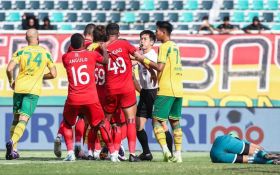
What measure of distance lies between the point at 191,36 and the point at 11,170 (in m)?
10.6

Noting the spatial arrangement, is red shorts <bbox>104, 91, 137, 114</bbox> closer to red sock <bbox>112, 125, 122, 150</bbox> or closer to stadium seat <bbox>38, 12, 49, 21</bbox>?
red sock <bbox>112, 125, 122, 150</bbox>

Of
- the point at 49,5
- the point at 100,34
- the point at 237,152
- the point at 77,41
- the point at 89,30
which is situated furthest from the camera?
the point at 49,5

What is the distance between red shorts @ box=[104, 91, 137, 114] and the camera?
15.2m

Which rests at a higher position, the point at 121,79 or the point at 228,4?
the point at 228,4

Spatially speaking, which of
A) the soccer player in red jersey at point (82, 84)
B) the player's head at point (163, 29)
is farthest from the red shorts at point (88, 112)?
the player's head at point (163, 29)

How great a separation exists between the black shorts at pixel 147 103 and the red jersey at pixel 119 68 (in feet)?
2.84

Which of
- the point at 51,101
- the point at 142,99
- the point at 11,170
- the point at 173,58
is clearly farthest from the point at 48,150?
the point at 11,170

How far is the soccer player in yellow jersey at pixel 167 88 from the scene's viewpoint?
14.9 m

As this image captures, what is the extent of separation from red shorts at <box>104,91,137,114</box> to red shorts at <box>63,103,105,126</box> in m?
0.57

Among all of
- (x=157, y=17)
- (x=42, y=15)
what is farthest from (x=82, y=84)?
(x=42, y=15)

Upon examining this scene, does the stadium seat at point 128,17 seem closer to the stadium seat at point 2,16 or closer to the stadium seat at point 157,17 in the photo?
the stadium seat at point 157,17

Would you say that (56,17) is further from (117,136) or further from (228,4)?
(117,136)

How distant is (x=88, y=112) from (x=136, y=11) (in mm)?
12324

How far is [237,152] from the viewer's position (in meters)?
14.4
